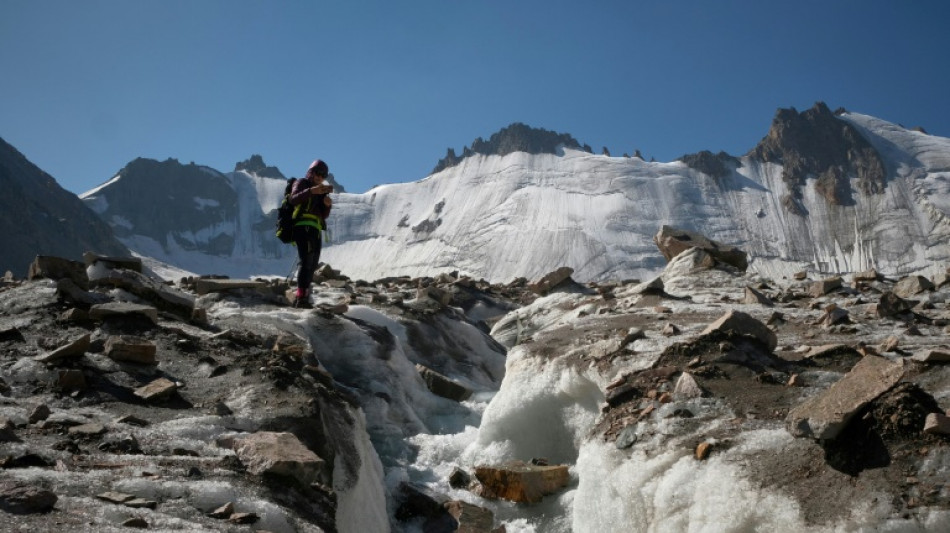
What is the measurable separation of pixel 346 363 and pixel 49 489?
799 cm

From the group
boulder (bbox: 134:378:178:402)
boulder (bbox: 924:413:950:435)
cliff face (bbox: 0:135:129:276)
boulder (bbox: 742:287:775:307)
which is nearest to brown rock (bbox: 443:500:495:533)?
boulder (bbox: 134:378:178:402)

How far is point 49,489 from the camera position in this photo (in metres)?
4.35

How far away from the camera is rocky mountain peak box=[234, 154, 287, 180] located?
594 feet

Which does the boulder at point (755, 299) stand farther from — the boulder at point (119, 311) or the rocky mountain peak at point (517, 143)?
the rocky mountain peak at point (517, 143)

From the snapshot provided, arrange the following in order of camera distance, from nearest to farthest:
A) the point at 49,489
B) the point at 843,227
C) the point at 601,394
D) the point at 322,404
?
the point at 49,489
the point at 322,404
the point at 601,394
the point at 843,227

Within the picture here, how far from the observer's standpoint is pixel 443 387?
13391mm

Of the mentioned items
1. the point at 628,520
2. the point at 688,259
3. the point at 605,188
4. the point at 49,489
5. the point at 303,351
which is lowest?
the point at 628,520

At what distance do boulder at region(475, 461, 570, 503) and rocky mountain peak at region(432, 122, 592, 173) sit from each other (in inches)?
5568

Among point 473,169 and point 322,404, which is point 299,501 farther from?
point 473,169

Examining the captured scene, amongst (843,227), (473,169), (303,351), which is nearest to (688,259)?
(303,351)

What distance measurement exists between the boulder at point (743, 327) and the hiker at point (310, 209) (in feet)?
22.2

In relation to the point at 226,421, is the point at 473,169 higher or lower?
higher

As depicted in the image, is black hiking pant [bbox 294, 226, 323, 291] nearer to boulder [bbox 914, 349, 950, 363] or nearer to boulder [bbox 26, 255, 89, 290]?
boulder [bbox 26, 255, 89, 290]

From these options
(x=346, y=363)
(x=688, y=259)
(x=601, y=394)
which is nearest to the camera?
(x=601, y=394)
